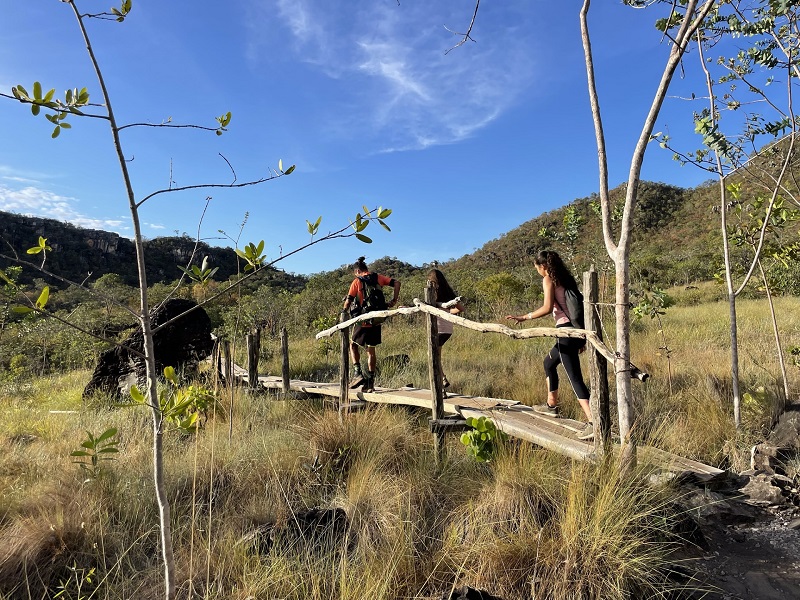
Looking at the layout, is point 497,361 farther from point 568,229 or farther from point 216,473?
point 216,473

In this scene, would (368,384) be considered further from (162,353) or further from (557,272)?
(162,353)

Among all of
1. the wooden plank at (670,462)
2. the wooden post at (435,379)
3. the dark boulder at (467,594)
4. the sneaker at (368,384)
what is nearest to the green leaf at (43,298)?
the dark boulder at (467,594)

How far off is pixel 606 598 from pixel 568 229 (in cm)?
669

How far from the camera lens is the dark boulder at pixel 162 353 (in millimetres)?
8008

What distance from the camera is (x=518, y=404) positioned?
5.32 metres

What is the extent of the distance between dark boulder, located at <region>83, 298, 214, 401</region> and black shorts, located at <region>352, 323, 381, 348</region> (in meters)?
3.22

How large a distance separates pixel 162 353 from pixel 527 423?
724 cm

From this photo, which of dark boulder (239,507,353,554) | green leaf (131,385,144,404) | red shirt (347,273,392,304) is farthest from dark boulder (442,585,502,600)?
red shirt (347,273,392,304)

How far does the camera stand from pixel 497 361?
936 cm

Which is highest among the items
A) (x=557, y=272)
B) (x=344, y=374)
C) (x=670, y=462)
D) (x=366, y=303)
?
(x=557, y=272)

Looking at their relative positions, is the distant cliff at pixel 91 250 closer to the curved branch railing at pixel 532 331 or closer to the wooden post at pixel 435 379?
the curved branch railing at pixel 532 331

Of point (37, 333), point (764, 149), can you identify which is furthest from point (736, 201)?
point (37, 333)

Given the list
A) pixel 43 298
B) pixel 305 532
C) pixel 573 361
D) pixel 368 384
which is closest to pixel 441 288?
pixel 368 384

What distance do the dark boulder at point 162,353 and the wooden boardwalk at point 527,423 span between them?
377cm
